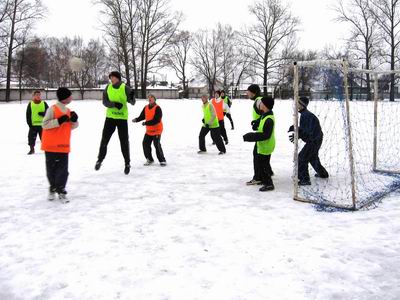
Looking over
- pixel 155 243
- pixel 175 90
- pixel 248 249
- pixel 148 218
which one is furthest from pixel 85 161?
pixel 175 90

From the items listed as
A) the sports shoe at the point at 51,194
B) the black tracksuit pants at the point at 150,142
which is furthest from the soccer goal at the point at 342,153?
the sports shoe at the point at 51,194

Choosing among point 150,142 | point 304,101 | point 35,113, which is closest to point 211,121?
point 150,142

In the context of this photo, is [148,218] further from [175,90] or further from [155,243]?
[175,90]

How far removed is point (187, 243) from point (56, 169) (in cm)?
267

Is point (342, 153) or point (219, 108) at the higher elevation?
point (219, 108)

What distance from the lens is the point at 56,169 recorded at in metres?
6.08

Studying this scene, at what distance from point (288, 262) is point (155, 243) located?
1.43m

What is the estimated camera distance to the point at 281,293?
3346 mm

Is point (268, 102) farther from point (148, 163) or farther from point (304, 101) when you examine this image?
point (148, 163)

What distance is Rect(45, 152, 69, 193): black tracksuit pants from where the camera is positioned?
19.6ft

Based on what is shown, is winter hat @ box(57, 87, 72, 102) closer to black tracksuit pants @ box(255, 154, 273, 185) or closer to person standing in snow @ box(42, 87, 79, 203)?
person standing in snow @ box(42, 87, 79, 203)

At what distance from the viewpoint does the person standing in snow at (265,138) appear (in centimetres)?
659

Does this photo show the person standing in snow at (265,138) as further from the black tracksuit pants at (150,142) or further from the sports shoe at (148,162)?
the sports shoe at (148,162)

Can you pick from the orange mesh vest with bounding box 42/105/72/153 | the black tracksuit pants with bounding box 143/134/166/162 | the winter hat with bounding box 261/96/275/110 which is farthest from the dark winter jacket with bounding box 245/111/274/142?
the black tracksuit pants with bounding box 143/134/166/162
